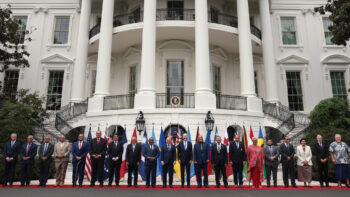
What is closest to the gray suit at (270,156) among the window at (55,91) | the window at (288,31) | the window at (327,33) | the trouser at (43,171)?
the trouser at (43,171)

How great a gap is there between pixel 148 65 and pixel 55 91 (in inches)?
379

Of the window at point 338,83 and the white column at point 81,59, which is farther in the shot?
the window at point 338,83

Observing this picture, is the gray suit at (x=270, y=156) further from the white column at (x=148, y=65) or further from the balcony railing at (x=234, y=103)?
the white column at (x=148, y=65)

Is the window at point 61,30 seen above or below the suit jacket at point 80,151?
above

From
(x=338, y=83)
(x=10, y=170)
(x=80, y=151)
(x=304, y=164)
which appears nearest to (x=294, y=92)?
(x=338, y=83)

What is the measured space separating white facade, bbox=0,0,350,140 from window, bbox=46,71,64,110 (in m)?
0.39

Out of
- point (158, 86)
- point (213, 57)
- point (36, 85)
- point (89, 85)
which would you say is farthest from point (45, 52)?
point (213, 57)

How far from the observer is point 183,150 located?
8.29 metres

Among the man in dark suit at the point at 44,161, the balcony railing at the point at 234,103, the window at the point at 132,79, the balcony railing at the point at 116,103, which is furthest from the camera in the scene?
the window at the point at 132,79

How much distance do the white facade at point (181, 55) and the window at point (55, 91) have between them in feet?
1.29

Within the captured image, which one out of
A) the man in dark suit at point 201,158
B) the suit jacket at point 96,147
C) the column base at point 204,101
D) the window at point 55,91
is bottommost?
the man in dark suit at point 201,158

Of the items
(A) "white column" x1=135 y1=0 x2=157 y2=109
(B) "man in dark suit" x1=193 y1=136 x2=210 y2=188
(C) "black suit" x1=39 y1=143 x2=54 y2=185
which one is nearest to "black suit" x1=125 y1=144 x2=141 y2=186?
(B) "man in dark suit" x1=193 y1=136 x2=210 y2=188

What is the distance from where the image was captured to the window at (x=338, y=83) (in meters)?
20.0

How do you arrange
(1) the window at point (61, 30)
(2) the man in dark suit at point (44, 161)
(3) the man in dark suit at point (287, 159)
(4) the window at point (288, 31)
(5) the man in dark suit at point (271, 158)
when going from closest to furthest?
(2) the man in dark suit at point (44, 161)
(3) the man in dark suit at point (287, 159)
(5) the man in dark suit at point (271, 158)
(1) the window at point (61, 30)
(4) the window at point (288, 31)
